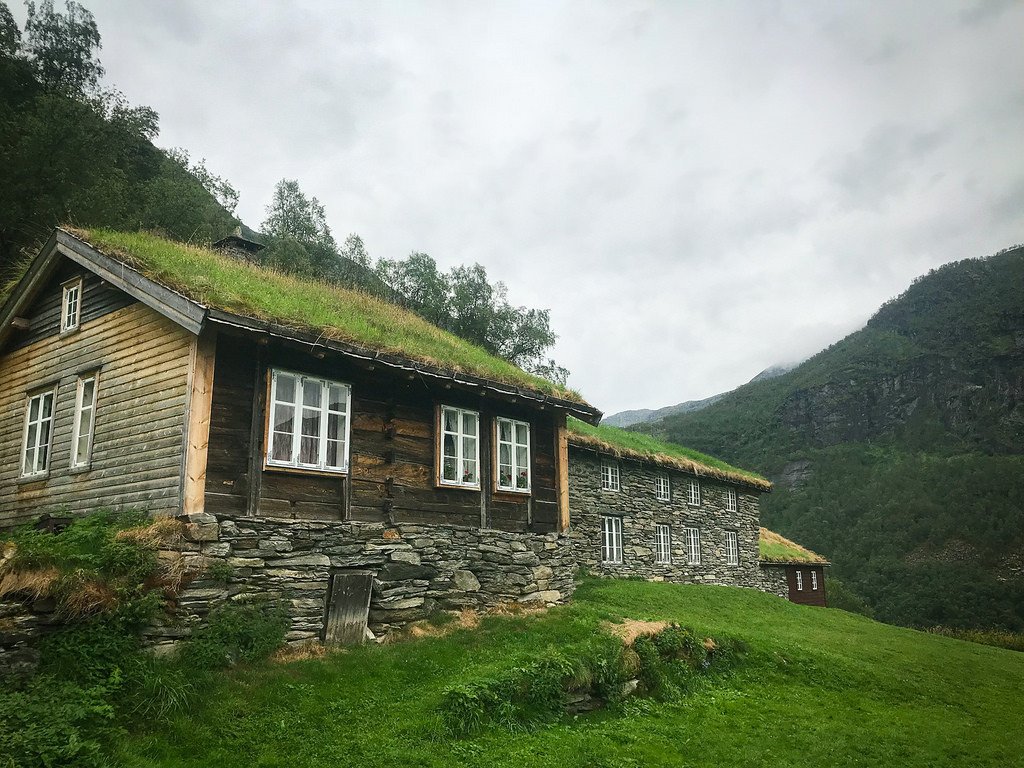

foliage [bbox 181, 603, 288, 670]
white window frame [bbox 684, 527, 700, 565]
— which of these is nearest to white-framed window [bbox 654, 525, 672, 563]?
white window frame [bbox 684, 527, 700, 565]

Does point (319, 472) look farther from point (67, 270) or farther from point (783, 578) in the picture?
point (783, 578)

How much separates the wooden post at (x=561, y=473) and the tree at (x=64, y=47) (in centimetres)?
3097

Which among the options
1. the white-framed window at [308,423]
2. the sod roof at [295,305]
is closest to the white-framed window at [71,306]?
the sod roof at [295,305]

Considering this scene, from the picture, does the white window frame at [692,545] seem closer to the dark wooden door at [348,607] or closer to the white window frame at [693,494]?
the white window frame at [693,494]

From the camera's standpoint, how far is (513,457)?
1722 centimetres

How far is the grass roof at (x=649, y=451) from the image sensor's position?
84.2ft

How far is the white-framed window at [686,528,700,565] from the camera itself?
97.8 feet

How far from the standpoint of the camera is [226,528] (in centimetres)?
1116

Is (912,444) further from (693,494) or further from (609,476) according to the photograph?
(609,476)

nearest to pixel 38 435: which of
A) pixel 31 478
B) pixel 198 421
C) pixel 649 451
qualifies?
pixel 31 478

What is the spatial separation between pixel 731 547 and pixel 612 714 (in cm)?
2254

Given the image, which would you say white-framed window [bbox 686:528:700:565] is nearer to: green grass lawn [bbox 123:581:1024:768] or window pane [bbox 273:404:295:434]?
green grass lawn [bbox 123:581:1024:768]

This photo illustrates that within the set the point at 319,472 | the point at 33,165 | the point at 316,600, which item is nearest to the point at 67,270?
the point at 319,472

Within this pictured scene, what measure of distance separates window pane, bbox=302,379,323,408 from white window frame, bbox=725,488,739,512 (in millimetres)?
24534
